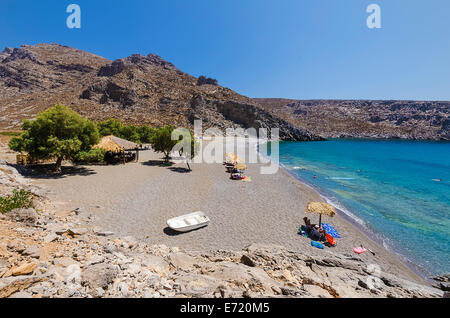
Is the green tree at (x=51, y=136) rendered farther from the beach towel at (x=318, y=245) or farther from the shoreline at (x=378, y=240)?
the shoreline at (x=378, y=240)

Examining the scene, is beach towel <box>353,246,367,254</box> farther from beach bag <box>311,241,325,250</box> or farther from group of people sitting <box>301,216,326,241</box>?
beach bag <box>311,241,325,250</box>

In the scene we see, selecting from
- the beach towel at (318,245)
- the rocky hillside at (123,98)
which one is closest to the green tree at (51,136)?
the beach towel at (318,245)

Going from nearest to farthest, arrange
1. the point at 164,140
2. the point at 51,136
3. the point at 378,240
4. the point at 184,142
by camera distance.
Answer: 1. the point at 378,240
2. the point at 51,136
3. the point at 184,142
4. the point at 164,140

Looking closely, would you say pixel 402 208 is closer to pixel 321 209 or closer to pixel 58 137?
pixel 321 209

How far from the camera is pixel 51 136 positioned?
14.6 m

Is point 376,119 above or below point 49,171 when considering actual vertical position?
above

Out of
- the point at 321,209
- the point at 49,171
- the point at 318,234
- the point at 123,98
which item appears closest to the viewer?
the point at 318,234

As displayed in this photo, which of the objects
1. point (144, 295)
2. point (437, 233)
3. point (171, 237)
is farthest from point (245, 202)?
point (437, 233)

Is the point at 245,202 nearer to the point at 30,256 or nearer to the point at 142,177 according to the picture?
the point at 142,177

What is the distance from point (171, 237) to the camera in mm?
8594

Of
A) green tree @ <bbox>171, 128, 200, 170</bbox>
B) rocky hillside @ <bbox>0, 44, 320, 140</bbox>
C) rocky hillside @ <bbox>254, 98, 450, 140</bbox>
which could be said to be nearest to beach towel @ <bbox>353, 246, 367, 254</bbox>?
green tree @ <bbox>171, 128, 200, 170</bbox>

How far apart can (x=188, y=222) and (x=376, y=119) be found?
166949mm

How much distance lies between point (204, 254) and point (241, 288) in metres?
2.97

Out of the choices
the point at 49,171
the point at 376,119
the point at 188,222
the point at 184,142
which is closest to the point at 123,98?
the point at 184,142
